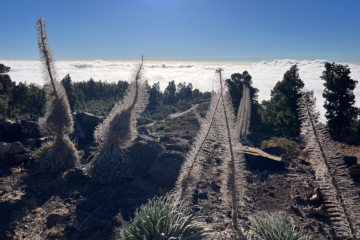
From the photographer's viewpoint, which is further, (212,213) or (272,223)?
(212,213)

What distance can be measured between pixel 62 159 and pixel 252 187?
5815 millimetres

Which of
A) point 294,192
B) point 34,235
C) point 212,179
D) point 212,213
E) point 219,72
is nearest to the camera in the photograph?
point 219,72

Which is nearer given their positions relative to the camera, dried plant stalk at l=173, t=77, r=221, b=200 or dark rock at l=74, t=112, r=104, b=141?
dried plant stalk at l=173, t=77, r=221, b=200

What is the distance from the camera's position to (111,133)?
673 cm

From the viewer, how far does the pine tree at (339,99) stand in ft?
41.3

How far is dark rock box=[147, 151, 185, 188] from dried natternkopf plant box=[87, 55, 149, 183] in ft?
2.44

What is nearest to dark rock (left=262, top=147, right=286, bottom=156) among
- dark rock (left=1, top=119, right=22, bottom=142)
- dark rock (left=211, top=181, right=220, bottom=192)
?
dark rock (left=211, top=181, right=220, bottom=192)

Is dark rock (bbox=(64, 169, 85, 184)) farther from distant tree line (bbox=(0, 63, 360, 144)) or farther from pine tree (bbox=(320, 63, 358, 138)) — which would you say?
pine tree (bbox=(320, 63, 358, 138))

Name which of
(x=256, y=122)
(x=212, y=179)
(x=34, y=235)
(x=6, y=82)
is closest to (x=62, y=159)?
(x=34, y=235)

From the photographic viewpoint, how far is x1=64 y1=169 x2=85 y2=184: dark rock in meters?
6.35

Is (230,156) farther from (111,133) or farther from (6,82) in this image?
(6,82)

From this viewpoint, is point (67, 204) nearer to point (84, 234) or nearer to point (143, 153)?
point (84, 234)

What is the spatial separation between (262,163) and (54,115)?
713cm

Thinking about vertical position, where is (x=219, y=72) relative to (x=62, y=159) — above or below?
above
